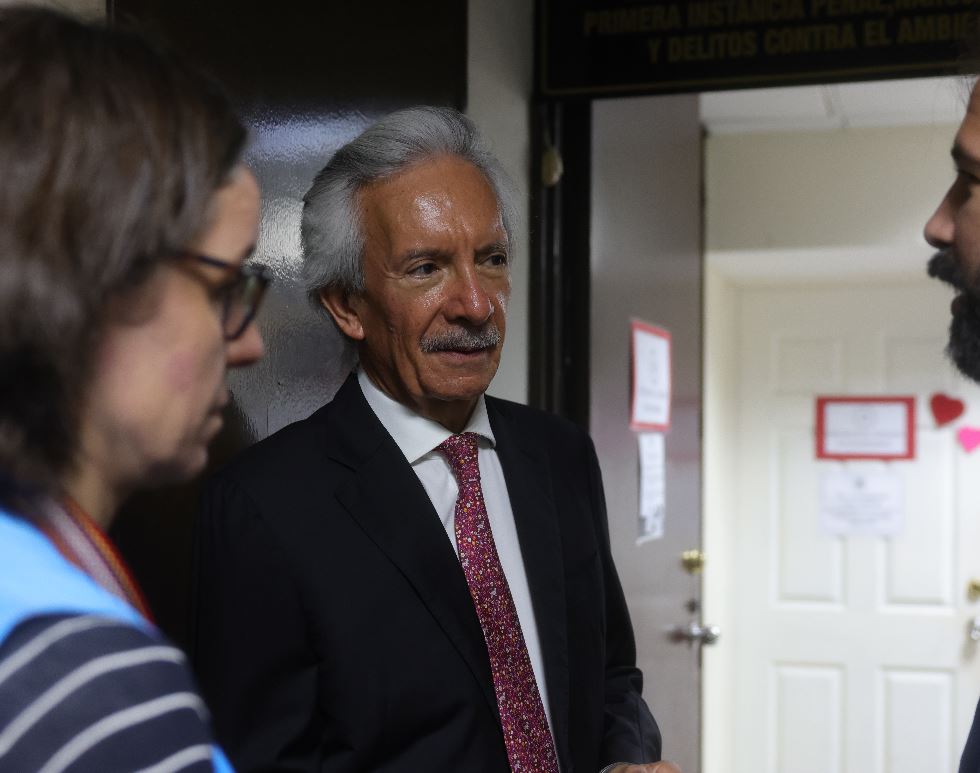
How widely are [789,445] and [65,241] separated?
12.6 ft

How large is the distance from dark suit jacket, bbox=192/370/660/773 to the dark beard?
1.77 ft

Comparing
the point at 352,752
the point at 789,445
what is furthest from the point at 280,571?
the point at 789,445

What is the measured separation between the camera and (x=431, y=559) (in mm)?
1148

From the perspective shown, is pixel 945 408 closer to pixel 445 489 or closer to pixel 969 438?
pixel 969 438

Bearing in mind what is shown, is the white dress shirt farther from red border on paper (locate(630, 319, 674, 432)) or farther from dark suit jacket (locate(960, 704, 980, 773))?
red border on paper (locate(630, 319, 674, 432))

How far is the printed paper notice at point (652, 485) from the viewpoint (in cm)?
236

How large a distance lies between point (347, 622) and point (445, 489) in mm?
223

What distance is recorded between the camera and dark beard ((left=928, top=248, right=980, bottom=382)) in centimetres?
120

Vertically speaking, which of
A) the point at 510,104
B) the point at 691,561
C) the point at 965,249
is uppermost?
the point at 510,104

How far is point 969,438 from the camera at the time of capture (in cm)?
384

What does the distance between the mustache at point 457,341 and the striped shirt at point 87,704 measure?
774 millimetres

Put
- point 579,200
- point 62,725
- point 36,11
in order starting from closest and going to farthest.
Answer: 1. point 62,725
2. point 36,11
3. point 579,200

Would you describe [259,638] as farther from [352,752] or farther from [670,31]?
[670,31]

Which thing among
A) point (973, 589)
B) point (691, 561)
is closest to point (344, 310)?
point (691, 561)
